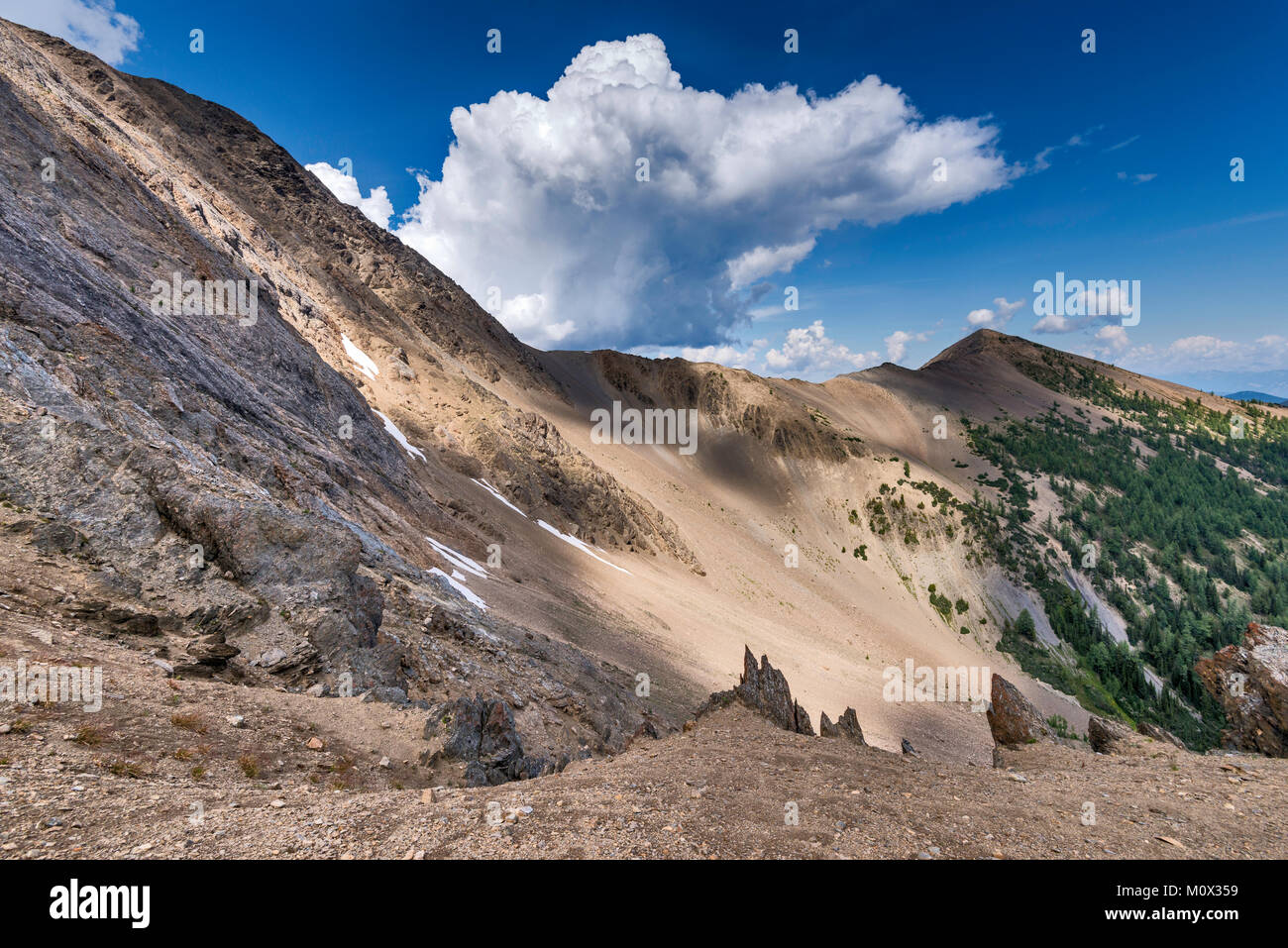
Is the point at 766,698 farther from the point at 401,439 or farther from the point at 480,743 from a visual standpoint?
the point at 401,439

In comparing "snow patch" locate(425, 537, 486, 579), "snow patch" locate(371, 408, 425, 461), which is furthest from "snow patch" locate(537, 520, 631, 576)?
"snow patch" locate(425, 537, 486, 579)

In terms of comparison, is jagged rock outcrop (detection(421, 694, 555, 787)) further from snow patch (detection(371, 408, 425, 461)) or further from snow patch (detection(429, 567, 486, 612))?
snow patch (detection(371, 408, 425, 461))

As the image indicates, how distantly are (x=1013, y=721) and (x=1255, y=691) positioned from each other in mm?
4590

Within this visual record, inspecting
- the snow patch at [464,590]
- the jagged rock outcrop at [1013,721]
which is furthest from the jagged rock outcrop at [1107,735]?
the snow patch at [464,590]

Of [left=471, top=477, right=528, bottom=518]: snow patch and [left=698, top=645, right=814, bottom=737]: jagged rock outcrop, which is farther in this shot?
[left=471, top=477, right=528, bottom=518]: snow patch

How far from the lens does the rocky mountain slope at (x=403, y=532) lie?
8484 mm

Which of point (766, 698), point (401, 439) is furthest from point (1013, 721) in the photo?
point (401, 439)

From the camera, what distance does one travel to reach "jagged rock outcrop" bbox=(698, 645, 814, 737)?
11.9 meters

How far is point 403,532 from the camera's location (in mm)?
21922

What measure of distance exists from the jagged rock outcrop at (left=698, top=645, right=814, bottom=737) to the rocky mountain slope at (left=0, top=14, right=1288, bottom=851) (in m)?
0.49

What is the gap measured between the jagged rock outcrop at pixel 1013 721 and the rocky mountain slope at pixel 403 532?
359 centimetres

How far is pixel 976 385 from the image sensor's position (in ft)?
453
